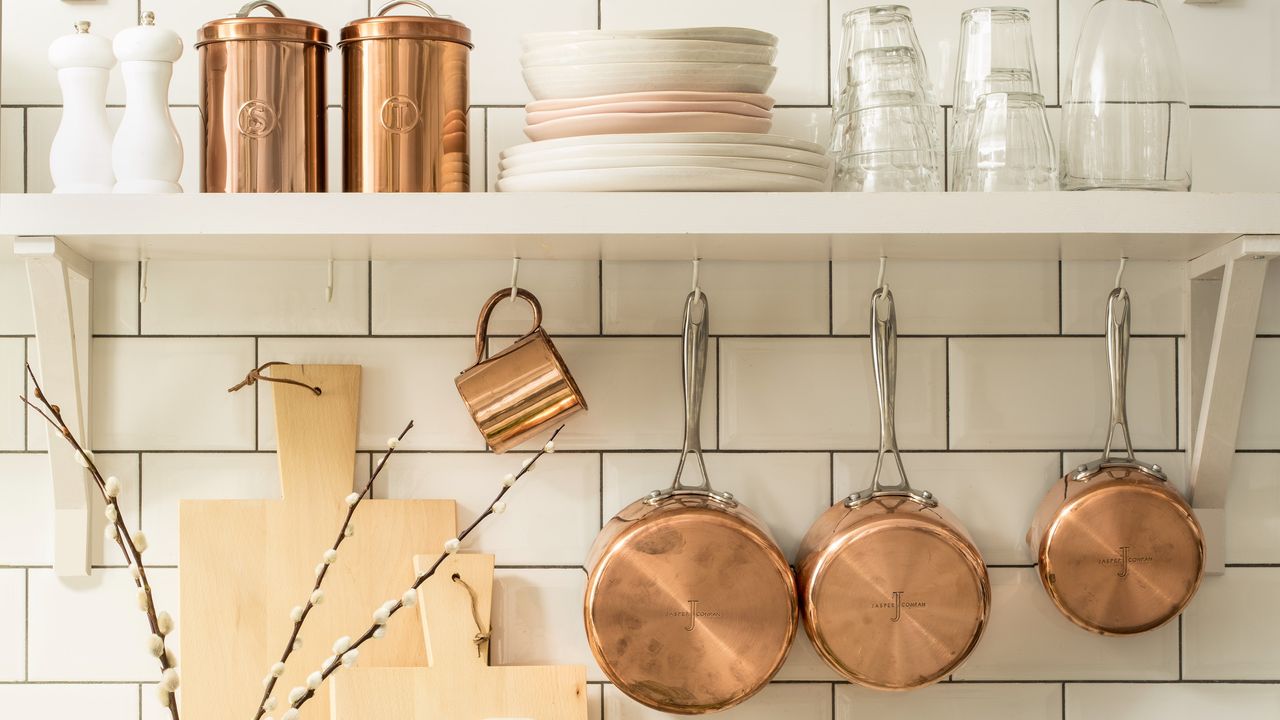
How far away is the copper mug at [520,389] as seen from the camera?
1.00 metres

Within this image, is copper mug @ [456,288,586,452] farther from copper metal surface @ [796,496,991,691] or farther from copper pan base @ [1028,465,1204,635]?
copper pan base @ [1028,465,1204,635]

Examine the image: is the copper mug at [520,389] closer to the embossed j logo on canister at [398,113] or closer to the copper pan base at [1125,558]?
the embossed j logo on canister at [398,113]

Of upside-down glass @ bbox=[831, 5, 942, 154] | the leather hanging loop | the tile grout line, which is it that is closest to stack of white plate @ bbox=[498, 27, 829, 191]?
upside-down glass @ bbox=[831, 5, 942, 154]

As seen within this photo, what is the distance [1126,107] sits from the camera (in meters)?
0.96

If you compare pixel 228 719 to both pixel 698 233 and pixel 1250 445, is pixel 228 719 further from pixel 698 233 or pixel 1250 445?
pixel 1250 445

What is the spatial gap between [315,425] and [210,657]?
0.25 meters

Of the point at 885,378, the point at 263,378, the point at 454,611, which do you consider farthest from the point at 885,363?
the point at 263,378

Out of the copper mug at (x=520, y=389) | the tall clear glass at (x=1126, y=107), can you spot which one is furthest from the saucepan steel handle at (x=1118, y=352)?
the copper mug at (x=520, y=389)

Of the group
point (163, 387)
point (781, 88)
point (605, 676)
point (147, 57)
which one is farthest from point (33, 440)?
point (781, 88)

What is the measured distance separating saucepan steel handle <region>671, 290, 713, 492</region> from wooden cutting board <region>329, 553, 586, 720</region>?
0.23m

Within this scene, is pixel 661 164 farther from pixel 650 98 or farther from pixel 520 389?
pixel 520 389

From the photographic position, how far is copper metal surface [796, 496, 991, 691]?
1.01 metres

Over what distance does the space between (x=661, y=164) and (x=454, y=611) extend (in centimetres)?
49

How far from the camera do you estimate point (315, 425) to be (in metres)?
1.05
